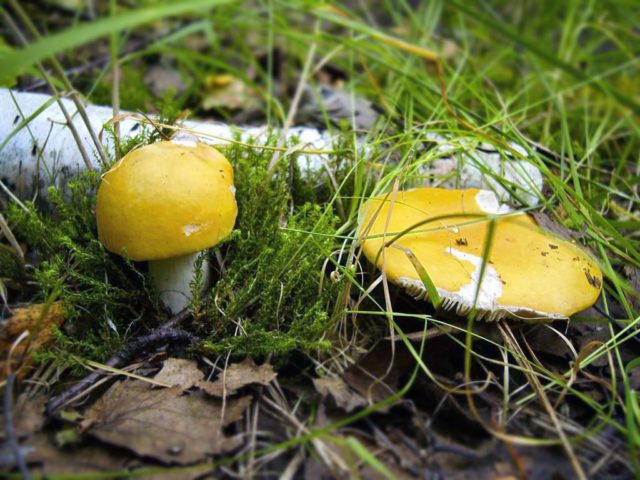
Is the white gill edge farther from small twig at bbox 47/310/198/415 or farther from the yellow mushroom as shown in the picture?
small twig at bbox 47/310/198/415

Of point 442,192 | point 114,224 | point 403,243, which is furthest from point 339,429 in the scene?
point 442,192

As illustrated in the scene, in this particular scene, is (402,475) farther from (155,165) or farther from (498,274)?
(155,165)

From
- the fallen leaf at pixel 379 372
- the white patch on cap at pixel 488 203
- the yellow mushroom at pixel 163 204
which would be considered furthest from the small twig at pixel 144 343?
the white patch on cap at pixel 488 203

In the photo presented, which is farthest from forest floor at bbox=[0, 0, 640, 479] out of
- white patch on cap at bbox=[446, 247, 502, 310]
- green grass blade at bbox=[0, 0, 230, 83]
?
white patch on cap at bbox=[446, 247, 502, 310]

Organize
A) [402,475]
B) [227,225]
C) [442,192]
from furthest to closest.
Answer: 1. [442,192]
2. [227,225]
3. [402,475]

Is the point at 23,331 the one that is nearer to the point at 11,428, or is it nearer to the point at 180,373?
the point at 11,428

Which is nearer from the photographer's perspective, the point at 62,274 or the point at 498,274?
the point at 498,274

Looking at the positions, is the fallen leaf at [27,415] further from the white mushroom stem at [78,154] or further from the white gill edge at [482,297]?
the white gill edge at [482,297]
